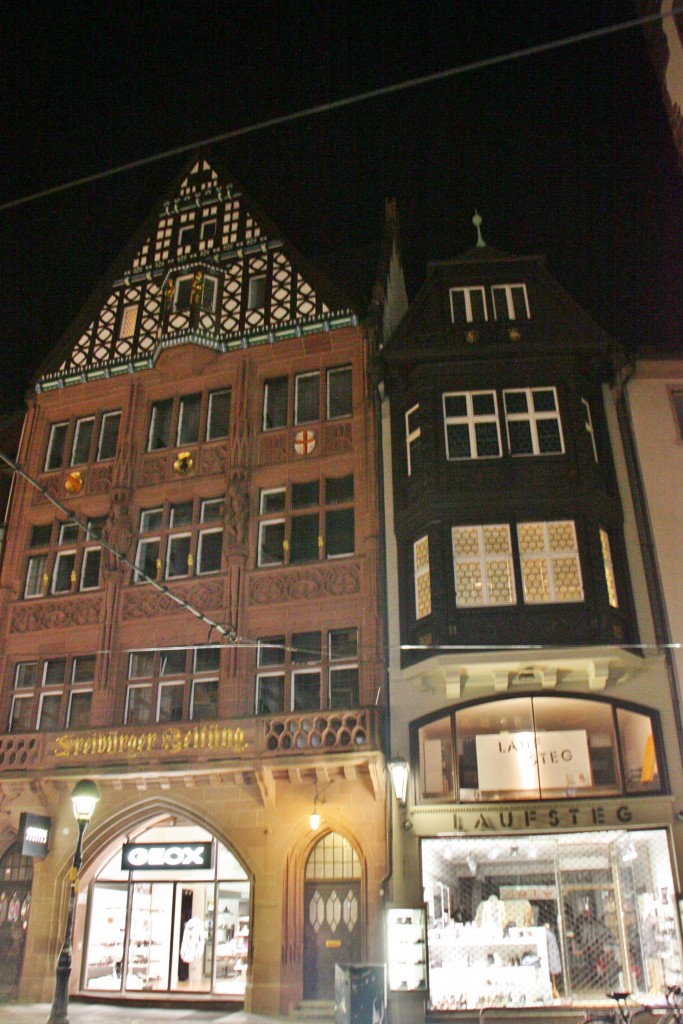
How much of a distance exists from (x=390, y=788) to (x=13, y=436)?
16709 millimetres

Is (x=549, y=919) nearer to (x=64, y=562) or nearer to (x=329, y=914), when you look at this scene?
(x=329, y=914)

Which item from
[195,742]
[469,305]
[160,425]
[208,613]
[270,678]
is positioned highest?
[469,305]

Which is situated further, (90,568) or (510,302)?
(90,568)

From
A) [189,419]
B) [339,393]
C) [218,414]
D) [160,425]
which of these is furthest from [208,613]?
[339,393]

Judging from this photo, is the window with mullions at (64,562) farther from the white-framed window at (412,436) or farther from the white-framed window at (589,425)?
the white-framed window at (589,425)

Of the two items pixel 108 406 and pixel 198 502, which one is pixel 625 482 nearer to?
pixel 198 502

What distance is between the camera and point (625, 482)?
67.6ft

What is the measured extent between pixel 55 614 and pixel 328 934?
10.9 m

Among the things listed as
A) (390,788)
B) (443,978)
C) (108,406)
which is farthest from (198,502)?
(443,978)

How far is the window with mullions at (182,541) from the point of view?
899 inches

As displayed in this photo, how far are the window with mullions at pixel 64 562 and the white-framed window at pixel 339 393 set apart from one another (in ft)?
24.3

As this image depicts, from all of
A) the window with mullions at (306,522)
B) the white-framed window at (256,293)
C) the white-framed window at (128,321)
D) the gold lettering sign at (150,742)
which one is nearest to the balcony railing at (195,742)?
the gold lettering sign at (150,742)

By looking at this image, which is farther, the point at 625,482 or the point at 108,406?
the point at 108,406

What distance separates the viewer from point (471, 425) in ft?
68.3
